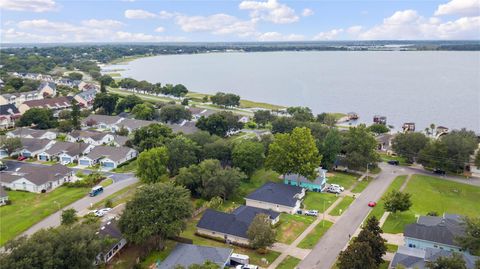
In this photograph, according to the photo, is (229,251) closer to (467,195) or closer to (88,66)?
(467,195)

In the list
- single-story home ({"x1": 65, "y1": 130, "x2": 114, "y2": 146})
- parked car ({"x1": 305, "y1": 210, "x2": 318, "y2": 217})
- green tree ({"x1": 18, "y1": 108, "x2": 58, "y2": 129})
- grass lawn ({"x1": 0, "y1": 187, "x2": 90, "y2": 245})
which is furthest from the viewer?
green tree ({"x1": 18, "y1": 108, "x2": 58, "y2": 129})

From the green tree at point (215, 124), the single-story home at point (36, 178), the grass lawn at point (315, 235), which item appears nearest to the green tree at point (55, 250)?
the grass lawn at point (315, 235)

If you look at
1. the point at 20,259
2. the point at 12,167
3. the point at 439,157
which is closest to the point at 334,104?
the point at 439,157

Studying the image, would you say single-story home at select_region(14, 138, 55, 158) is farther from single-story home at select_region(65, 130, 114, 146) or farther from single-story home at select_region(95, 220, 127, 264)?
single-story home at select_region(95, 220, 127, 264)

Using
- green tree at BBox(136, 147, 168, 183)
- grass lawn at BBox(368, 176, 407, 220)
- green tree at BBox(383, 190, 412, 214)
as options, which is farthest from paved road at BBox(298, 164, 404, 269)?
green tree at BBox(136, 147, 168, 183)

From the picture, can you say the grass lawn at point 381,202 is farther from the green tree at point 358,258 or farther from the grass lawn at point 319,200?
the green tree at point 358,258

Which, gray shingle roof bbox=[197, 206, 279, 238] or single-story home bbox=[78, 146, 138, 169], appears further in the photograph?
single-story home bbox=[78, 146, 138, 169]
